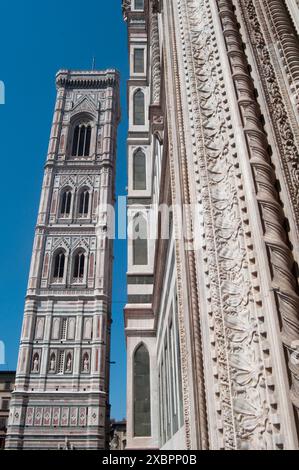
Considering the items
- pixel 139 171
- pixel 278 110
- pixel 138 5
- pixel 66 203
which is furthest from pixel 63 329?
pixel 278 110

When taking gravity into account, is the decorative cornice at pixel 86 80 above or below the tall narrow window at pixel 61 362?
above

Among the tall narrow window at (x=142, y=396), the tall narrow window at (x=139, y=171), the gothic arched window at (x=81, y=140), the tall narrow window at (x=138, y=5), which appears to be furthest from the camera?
the gothic arched window at (x=81, y=140)

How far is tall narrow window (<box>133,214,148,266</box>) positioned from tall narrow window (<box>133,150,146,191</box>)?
90 cm

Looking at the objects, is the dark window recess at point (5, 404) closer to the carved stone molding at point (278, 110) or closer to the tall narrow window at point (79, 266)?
the tall narrow window at point (79, 266)

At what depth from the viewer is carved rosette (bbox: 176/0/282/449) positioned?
1745 millimetres

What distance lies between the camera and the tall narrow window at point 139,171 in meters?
9.93

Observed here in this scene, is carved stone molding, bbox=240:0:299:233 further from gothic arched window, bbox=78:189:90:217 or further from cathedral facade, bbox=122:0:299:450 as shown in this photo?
gothic arched window, bbox=78:189:90:217

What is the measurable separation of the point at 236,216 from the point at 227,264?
270 mm

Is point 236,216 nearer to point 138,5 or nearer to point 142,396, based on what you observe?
point 142,396

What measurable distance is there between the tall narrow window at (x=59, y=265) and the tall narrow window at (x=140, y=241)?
78.9 ft

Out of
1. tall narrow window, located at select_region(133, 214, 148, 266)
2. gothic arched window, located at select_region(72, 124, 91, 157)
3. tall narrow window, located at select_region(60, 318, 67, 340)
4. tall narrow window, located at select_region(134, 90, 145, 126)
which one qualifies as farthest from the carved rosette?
gothic arched window, located at select_region(72, 124, 91, 157)

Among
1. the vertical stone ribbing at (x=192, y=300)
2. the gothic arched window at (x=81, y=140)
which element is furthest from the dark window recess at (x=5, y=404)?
the vertical stone ribbing at (x=192, y=300)
